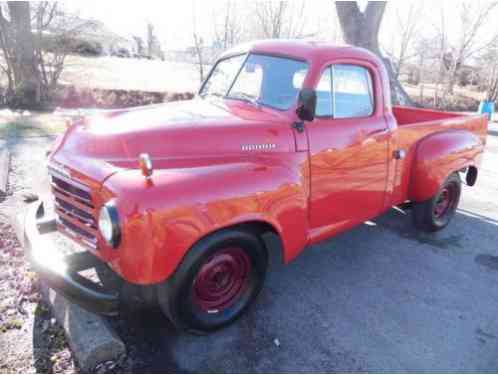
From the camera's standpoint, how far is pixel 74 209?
2701mm

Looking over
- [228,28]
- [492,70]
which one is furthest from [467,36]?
[228,28]

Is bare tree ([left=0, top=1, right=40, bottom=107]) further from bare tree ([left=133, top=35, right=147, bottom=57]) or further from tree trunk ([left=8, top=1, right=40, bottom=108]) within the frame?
bare tree ([left=133, top=35, right=147, bottom=57])

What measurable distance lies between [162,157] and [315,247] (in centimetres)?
228

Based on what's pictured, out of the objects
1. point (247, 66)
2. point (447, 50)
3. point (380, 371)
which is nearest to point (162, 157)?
point (247, 66)

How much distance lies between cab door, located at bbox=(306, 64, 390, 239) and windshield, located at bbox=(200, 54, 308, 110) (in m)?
0.23

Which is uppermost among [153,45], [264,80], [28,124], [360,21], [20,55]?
[153,45]

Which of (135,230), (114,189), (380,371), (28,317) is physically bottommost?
(380,371)

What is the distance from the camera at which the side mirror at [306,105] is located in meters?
2.97

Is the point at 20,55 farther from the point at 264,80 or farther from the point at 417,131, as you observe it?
the point at 417,131

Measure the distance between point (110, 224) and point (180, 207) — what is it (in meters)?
0.40

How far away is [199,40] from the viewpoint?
15.0 meters

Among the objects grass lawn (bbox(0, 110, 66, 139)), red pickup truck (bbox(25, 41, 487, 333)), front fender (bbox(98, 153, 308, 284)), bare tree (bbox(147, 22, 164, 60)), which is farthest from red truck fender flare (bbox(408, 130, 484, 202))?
bare tree (bbox(147, 22, 164, 60))

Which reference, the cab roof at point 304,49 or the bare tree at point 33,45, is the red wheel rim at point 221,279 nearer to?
the cab roof at point 304,49

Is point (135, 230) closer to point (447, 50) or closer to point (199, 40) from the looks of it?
point (199, 40)
